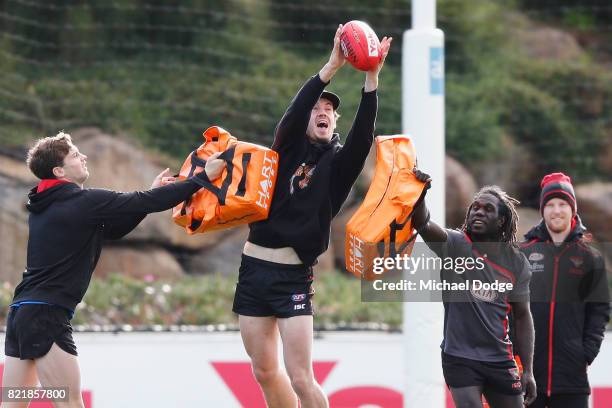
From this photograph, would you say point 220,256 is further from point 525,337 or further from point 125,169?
point 525,337

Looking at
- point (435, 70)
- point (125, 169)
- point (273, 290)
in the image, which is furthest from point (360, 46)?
point (125, 169)

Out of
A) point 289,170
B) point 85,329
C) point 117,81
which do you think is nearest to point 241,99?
point 117,81

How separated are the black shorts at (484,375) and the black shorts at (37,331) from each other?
6.02 feet

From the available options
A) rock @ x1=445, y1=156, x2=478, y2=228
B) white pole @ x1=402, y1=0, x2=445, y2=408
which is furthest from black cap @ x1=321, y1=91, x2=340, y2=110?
rock @ x1=445, y1=156, x2=478, y2=228

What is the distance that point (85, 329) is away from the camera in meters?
7.07

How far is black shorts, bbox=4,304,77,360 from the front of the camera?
498 cm

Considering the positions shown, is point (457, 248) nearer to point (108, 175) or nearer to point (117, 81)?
point (108, 175)

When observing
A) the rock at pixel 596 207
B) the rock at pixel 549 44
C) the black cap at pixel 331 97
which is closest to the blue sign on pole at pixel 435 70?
the black cap at pixel 331 97

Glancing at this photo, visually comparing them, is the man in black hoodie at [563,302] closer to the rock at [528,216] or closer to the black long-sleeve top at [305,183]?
the black long-sleeve top at [305,183]

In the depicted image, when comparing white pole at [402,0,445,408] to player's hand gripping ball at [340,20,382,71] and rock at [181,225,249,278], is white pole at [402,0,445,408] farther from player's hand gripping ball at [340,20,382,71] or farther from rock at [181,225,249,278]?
rock at [181,225,249,278]

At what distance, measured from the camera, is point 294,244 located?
17.0ft

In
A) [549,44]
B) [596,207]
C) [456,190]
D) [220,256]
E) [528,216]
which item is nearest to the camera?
[220,256]

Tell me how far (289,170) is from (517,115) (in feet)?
26.2

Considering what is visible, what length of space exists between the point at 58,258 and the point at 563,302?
105 inches
